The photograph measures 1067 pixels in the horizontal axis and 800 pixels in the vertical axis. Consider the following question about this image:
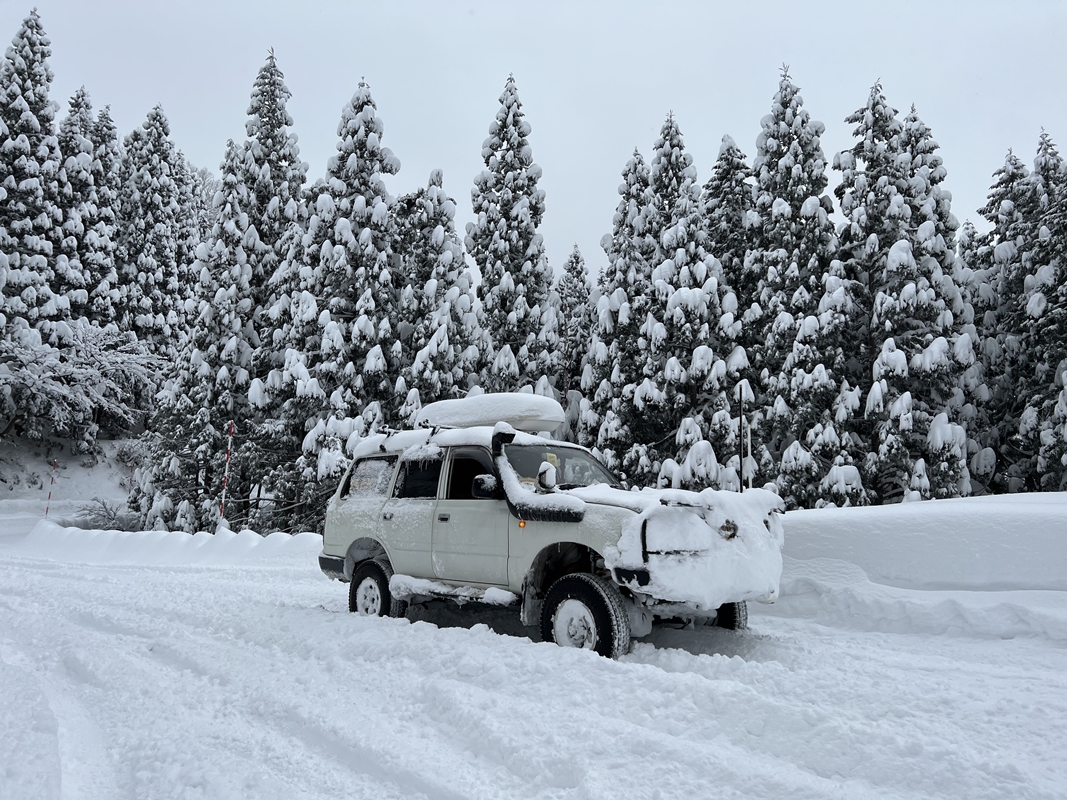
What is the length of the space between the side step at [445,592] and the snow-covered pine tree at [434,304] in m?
12.2

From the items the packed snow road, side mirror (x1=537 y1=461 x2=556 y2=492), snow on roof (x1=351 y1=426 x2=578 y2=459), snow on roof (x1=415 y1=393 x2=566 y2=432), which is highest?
snow on roof (x1=415 y1=393 x2=566 y2=432)

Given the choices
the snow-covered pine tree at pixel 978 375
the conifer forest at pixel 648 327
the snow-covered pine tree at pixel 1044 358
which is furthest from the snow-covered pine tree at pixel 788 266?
the snow-covered pine tree at pixel 1044 358

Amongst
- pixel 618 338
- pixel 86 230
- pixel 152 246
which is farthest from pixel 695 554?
pixel 152 246

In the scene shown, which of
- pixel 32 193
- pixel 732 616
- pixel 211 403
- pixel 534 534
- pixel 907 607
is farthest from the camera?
pixel 32 193

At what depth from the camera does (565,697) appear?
4746mm

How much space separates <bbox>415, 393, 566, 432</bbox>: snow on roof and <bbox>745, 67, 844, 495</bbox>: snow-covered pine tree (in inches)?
511

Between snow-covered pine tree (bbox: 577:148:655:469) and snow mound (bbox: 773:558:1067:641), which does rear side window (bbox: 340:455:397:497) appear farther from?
snow-covered pine tree (bbox: 577:148:655:469)

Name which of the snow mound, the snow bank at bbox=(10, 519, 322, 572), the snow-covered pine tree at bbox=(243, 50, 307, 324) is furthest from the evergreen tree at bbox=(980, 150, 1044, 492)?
the snow-covered pine tree at bbox=(243, 50, 307, 324)

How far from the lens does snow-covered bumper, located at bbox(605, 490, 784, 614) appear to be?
5629 millimetres

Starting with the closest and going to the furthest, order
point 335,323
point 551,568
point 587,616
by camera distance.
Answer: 1. point 587,616
2. point 551,568
3. point 335,323

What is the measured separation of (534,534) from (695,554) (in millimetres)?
1404

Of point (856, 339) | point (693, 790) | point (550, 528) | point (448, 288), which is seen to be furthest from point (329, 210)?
point (693, 790)

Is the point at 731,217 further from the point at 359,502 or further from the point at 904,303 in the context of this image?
the point at 359,502

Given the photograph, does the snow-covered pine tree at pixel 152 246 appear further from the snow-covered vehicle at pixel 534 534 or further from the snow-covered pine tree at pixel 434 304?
the snow-covered vehicle at pixel 534 534
